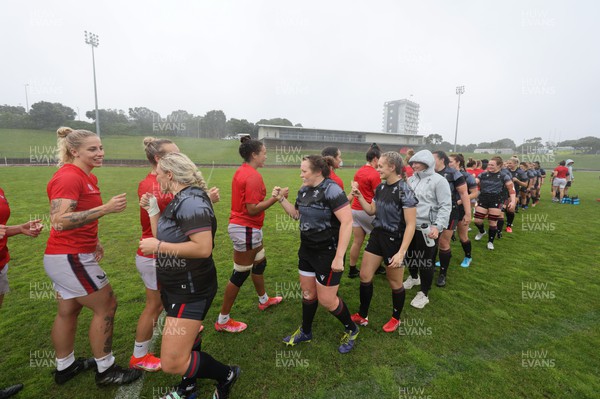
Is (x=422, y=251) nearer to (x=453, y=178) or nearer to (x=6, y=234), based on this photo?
(x=453, y=178)

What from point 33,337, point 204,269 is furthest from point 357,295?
point 33,337

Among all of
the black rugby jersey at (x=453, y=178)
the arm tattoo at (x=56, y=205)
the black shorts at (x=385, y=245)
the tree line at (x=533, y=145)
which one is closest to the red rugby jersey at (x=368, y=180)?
the black shorts at (x=385, y=245)

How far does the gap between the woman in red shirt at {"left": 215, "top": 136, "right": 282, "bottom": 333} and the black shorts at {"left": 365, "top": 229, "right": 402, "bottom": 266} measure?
1435mm

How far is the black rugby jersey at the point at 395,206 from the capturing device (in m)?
3.36

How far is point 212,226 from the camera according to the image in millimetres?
2193

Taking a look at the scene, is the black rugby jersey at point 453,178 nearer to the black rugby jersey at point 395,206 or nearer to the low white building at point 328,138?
the black rugby jersey at point 395,206

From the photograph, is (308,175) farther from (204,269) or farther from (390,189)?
(204,269)

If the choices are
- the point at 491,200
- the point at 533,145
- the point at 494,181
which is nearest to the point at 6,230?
the point at 494,181

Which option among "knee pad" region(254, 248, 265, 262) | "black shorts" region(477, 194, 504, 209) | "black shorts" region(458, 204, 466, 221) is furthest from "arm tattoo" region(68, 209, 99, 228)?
"black shorts" region(477, 194, 504, 209)

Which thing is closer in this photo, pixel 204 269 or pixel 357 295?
pixel 204 269

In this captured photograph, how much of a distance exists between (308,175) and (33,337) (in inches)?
159

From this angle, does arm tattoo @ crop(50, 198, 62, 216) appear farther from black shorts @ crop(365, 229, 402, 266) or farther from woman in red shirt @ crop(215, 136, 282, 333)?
black shorts @ crop(365, 229, 402, 266)

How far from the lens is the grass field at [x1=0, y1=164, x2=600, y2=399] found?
9.29ft

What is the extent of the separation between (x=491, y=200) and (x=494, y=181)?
51cm
